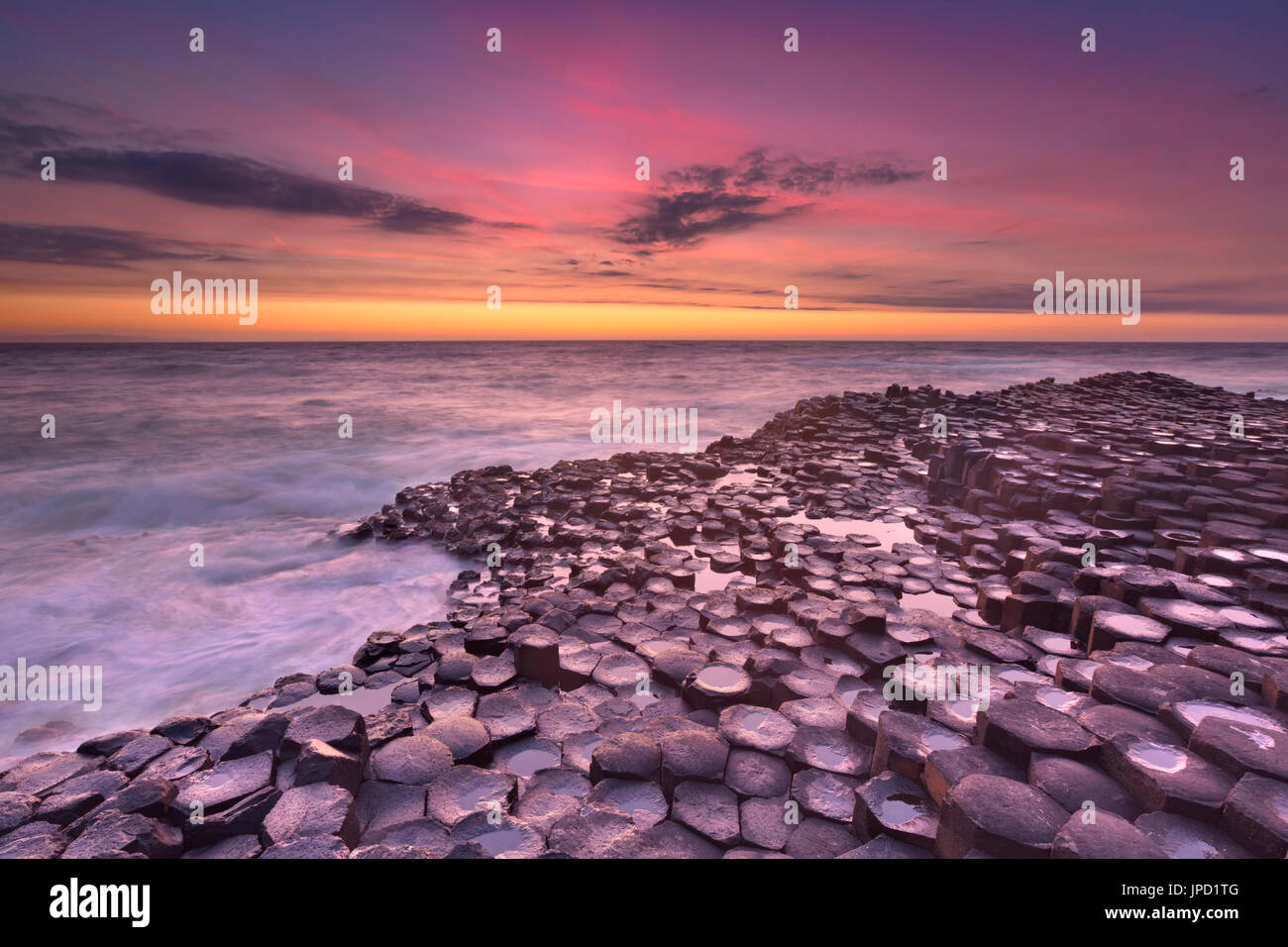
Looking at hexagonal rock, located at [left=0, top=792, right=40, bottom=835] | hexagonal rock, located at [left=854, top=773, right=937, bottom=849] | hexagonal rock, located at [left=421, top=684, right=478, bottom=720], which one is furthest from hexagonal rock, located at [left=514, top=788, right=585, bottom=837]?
hexagonal rock, located at [left=0, top=792, right=40, bottom=835]

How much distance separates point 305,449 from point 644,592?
1517 cm

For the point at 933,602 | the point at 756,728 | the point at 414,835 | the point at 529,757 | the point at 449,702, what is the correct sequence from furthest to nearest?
the point at 933,602, the point at 449,702, the point at 529,757, the point at 756,728, the point at 414,835

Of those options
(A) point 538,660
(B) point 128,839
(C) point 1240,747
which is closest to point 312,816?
(B) point 128,839

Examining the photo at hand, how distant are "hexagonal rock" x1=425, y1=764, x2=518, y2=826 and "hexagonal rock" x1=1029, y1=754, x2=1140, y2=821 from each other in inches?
117

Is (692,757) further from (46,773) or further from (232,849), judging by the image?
(46,773)

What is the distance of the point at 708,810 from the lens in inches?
123

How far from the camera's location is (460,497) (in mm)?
11289

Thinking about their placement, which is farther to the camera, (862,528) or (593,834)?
(862,528)

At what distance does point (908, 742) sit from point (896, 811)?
0.47 metres

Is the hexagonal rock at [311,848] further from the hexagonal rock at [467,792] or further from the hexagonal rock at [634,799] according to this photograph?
the hexagonal rock at [634,799]

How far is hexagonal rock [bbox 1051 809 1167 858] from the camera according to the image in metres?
2.33
